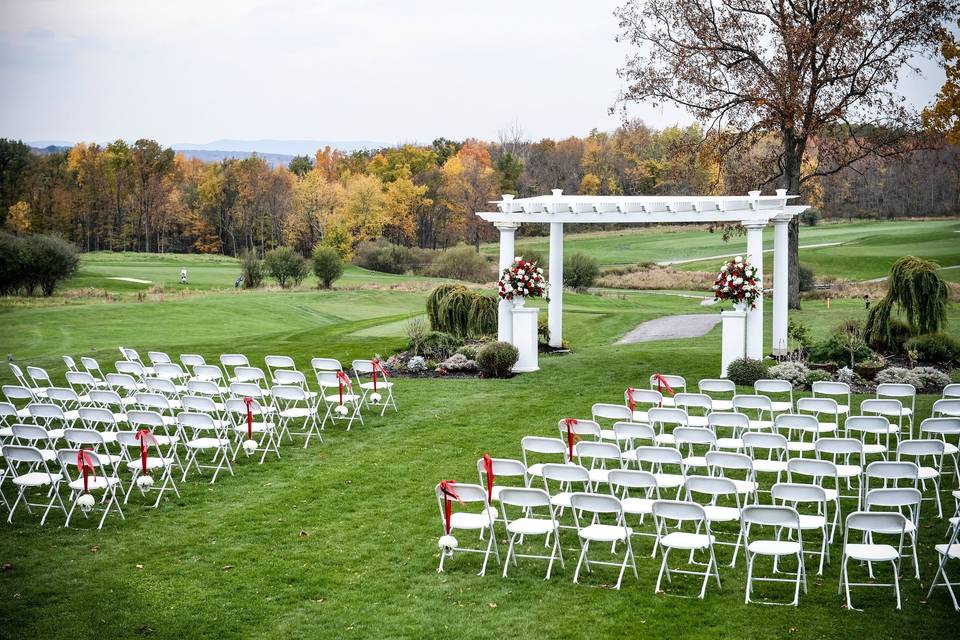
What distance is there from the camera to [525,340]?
17.9 metres

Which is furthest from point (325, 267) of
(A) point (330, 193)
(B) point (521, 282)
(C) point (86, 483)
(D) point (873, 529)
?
(D) point (873, 529)

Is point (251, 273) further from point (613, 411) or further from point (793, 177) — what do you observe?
point (613, 411)

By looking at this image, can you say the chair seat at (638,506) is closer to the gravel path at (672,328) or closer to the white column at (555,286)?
the white column at (555,286)

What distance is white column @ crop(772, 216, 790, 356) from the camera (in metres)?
17.7

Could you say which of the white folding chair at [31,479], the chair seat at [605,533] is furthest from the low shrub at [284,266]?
the chair seat at [605,533]

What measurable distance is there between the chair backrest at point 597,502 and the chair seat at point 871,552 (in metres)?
1.74

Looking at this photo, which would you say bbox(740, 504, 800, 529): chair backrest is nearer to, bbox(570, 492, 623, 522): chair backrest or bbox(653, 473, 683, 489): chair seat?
bbox(570, 492, 623, 522): chair backrest

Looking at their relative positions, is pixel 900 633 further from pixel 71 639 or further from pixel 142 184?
pixel 142 184

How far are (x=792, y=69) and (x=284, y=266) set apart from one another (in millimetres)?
21874

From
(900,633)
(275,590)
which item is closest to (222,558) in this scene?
(275,590)

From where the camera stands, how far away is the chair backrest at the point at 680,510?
7.43m

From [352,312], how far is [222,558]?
944 inches

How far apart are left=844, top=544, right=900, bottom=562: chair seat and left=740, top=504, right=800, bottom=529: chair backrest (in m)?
0.49

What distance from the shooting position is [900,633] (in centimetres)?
670
